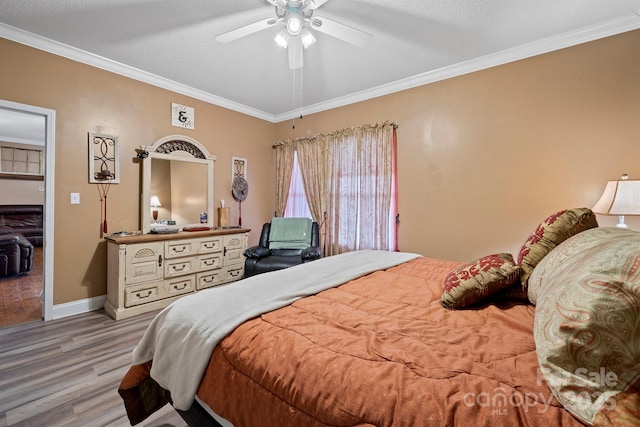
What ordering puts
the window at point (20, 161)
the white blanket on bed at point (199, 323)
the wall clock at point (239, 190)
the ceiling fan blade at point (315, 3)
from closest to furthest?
the white blanket on bed at point (199, 323) → the ceiling fan blade at point (315, 3) → the wall clock at point (239, 190) → the window at point (20, 161)

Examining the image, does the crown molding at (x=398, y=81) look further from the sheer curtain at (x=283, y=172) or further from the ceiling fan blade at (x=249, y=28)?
the ceiling fan blade at (x=249, y=28)

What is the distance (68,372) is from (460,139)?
4061mm

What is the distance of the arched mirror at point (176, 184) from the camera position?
11.0 ft

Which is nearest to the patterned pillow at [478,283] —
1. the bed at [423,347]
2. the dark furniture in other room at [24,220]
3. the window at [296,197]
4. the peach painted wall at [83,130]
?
the bed at [423,347]

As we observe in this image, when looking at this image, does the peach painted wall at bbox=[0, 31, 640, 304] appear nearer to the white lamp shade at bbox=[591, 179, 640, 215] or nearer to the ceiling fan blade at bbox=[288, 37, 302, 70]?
the white lamp shade at bbox=[591, 179, 640, 215]

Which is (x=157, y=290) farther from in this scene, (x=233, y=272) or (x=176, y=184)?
(x=176, y=184)

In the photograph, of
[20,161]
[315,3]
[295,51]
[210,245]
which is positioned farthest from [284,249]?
[20,161]

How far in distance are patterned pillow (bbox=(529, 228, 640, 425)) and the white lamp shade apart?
5.80 feet

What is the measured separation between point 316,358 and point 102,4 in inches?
119

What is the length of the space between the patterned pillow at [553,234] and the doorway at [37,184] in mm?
3988

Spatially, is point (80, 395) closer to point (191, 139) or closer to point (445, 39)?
point (191, 139)

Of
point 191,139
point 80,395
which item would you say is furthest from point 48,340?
point 191,139

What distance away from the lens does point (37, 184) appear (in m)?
6.75

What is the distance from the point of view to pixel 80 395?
5.59ft
